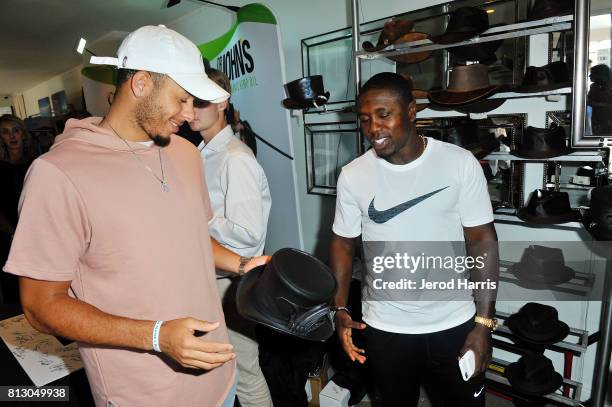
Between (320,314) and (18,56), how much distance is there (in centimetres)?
750

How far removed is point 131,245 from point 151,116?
1.18ft

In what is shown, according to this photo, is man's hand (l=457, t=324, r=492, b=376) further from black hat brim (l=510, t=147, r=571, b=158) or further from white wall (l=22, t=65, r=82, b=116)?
white wall (l=22, t=65, r=82, b=116)

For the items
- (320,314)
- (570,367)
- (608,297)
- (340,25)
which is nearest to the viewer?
(320,314)

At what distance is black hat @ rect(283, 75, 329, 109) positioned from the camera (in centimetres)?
270

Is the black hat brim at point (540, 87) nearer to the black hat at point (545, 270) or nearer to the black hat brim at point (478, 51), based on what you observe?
the black hat brim at point (478, 51)

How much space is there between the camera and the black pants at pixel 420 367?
152cm

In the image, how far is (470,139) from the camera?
211cm

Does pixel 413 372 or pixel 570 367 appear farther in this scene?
pixel 570 367

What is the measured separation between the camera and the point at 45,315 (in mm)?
898

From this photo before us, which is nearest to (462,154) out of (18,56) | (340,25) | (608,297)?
(608,297)

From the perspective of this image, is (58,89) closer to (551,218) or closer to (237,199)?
(237,199)

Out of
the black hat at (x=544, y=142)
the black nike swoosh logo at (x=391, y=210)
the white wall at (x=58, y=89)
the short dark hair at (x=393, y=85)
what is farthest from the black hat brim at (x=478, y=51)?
the white wall at (x=58, y=89)

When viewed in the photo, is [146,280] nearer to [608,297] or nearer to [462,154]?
[462,154]

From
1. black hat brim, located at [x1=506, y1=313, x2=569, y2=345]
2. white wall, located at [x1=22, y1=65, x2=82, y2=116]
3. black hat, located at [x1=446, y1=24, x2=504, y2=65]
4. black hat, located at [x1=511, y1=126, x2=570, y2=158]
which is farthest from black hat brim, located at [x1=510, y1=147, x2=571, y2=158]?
white wall, located at [x1=22, y1=65, x2=82, y2=116]
